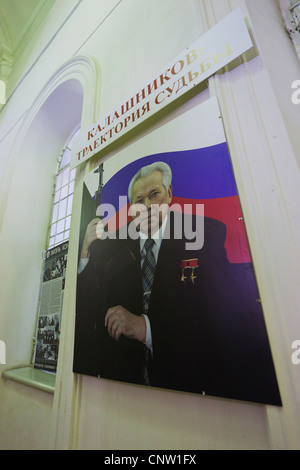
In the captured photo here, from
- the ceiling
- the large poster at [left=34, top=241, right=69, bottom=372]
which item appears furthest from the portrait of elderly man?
the ceiling

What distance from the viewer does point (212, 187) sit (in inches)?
37.6

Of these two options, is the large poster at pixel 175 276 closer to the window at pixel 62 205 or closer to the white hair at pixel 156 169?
the white hair at pixel 156 169

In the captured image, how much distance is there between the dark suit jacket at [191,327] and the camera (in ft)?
2.39

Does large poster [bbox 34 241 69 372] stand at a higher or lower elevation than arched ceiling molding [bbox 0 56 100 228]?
lower

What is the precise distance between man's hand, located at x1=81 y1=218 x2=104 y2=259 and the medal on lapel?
63 cm

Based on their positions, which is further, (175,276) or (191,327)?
(175,276)

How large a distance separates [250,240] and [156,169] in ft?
2.04

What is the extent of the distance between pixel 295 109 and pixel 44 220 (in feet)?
9.32

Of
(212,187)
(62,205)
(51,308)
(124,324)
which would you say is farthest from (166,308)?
(62,205)

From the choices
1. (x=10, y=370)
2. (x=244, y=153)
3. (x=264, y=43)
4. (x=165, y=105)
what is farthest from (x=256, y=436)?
(x=10, y=370)

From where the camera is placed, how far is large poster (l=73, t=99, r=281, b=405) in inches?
30.3

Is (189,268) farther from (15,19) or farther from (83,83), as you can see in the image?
(15,19)

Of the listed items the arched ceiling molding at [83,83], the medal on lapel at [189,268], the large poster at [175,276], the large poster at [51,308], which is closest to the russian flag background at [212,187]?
the large poster at [175,276]

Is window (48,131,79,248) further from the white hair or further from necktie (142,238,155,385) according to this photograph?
necktie (142,238,155,385)
